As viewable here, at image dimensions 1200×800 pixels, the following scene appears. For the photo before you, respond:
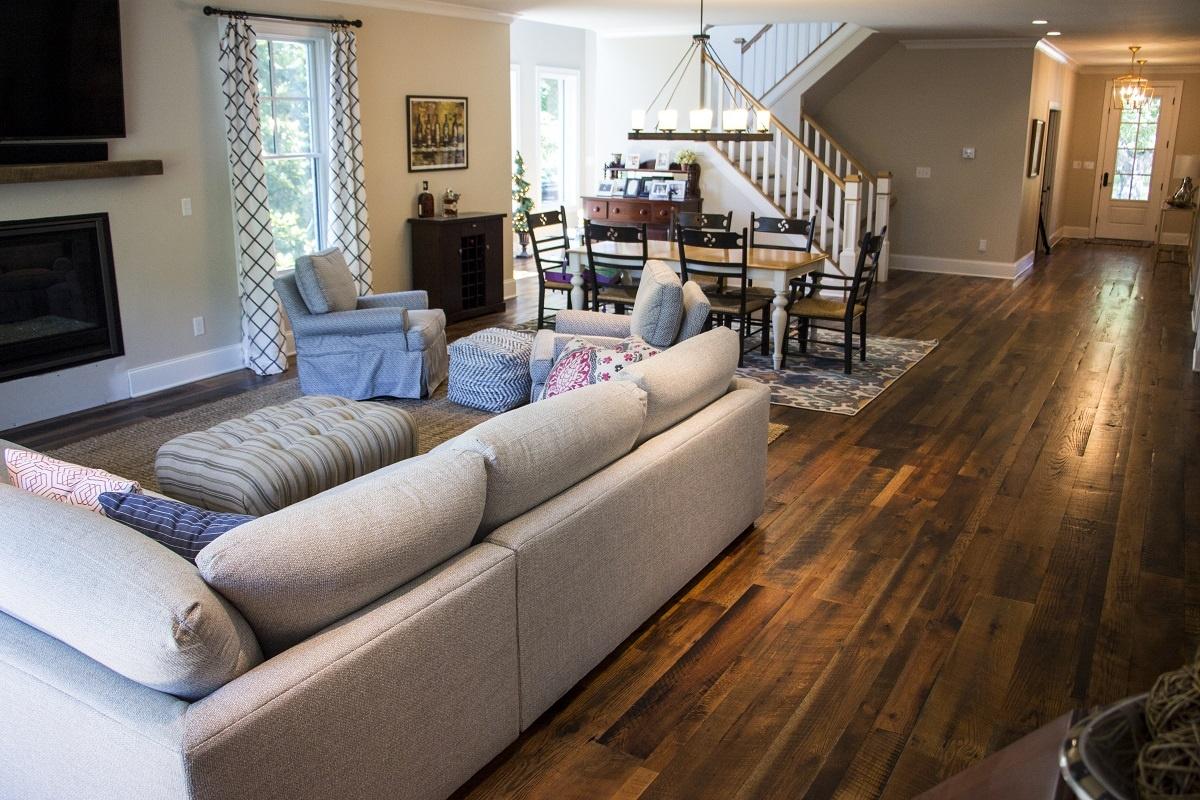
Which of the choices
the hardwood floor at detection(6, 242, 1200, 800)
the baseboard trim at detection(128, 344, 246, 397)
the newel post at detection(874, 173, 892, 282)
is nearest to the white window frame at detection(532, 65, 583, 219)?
the newel post at detection(874, 173, 892, 282)

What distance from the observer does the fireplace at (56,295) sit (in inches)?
212

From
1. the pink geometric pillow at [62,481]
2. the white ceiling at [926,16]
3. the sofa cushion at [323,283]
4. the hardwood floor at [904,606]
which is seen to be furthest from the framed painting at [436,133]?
the pink geometric pillow at [62,481]

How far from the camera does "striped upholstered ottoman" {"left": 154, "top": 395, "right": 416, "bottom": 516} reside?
11.7ft

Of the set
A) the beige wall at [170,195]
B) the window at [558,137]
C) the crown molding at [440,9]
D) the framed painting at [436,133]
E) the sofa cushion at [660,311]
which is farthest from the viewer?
the window at [558,137]

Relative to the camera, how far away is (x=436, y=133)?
8172 mm

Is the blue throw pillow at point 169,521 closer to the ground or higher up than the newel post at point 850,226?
closer to the ground

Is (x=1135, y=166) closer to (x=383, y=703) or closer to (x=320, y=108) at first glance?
(x=320, y=108)

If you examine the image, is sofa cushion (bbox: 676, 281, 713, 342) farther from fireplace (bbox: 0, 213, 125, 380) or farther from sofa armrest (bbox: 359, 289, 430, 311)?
fireplace (bbox: 0, 213, 125, 380)

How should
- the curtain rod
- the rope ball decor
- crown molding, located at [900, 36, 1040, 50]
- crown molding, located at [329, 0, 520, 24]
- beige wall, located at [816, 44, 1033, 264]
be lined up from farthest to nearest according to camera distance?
1. beige wall, located at [816, 44, 1033, 264]
2. crown molding, located at [900, 36, 1040, 50]
3. crown molding, located at [329, 0, 520, 24]
4. the curtain rod
5. the rope ball decor

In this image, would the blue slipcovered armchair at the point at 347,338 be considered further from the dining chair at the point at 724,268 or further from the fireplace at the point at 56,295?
the dining chair at the point at 724,268

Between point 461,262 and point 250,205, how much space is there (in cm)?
215

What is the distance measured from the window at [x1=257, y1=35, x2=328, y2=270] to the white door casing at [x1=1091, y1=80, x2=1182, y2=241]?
41.3 feet

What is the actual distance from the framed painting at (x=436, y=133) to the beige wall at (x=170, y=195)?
0.98 ft

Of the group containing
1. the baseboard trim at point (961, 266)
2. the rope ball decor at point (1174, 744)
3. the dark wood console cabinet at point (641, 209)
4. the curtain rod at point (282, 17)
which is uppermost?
the curtain rod at point (282, 17)
